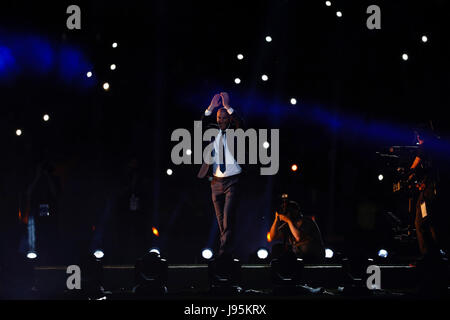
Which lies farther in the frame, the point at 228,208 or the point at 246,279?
the point at 228,208

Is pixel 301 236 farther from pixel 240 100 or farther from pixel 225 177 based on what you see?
pixel 240 100

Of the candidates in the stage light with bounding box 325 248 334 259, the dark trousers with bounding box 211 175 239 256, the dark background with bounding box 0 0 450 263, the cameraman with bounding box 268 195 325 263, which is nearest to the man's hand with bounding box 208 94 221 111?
the dark trousers with bounding box 211 175 239 256

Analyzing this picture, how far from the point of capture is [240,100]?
9.94 m

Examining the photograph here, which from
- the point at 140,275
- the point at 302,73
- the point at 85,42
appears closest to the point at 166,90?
the point at 85,42

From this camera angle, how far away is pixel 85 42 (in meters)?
9.71

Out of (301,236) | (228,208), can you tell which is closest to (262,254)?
(301,236)

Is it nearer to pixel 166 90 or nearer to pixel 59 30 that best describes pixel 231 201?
pixel 166 90

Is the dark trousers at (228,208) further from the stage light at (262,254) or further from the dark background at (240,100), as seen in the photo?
the dark background at (240,100)

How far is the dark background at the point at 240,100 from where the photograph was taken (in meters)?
9.52

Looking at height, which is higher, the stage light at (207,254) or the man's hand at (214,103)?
the man's hand at (214,103)

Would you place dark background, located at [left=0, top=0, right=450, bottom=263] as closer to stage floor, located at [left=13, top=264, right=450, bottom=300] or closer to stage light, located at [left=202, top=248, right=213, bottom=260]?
stage light, located at [left=202, top=248, right=213, bottom=260]

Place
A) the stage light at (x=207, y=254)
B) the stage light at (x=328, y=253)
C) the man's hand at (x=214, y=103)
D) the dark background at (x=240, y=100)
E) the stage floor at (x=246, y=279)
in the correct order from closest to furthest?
the stage floor at (x=246, y=279)
the man's hand at (x=214, y=103)
the stage light at (x=207, y=254)
the stage light at (x=328, y=253)
the dark background at (x=240, y=100)

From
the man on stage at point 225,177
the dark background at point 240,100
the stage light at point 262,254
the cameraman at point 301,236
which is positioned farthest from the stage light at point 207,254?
the dark background at point 240,100
